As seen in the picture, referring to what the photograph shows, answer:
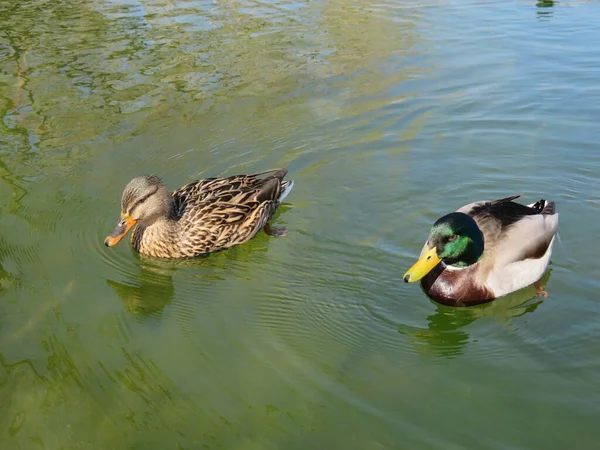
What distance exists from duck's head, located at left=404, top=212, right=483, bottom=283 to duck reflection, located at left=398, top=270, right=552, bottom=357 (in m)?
0.39

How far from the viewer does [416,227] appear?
6219 mm

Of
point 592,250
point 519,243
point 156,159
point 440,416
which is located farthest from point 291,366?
point 156,159

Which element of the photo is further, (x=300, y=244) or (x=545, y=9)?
(x=545, y=9)

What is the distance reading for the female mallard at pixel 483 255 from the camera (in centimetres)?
502

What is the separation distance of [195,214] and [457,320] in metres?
2.49

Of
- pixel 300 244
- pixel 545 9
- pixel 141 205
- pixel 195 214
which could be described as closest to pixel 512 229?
pixel 300 244

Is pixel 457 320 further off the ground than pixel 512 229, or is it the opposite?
pixel 512 229

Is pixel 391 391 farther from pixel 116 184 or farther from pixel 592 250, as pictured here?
pixel 116 184

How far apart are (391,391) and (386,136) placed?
14.0 ft

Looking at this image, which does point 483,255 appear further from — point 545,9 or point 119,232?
point 545,9

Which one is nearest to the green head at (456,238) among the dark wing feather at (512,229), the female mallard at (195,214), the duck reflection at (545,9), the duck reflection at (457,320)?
the dark wing feather at (512,229)

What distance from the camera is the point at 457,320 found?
5.13 m

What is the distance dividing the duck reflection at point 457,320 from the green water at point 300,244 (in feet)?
0.07

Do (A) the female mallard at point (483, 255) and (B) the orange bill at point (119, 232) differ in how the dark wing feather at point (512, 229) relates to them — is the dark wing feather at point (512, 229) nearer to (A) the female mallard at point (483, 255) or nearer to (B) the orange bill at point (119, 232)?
(A) the female mallard at point (483, 255)
